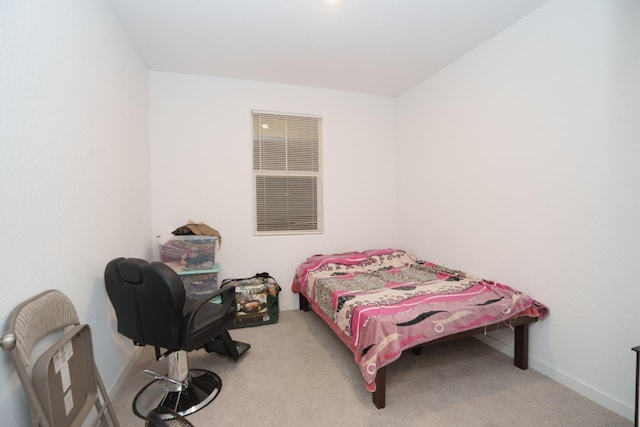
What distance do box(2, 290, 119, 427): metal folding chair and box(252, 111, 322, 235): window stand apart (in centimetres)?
219

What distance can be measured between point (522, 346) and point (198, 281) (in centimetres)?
283

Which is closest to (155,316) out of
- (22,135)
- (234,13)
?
(22,135)

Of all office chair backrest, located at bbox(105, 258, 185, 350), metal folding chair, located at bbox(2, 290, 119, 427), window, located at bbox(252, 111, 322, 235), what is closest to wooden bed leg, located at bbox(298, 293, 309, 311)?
window, located at bbox(252, 111, 322, 235)

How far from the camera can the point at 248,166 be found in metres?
3.32

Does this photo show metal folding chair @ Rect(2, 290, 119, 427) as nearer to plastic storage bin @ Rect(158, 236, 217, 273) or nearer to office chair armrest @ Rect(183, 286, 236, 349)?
office chair armrest @ Rect(183, 286, 236, 349)

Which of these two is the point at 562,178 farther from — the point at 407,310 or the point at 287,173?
the point at 287,173

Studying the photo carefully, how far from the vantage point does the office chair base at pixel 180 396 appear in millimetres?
1754

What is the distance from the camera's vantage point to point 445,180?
9.84ft

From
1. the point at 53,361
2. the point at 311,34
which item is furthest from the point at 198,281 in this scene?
the point at 311,34

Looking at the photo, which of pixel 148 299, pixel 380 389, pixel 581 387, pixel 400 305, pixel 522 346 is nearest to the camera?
pixel 148 299

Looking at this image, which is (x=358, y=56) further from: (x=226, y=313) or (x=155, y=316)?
(x=155, y=316)

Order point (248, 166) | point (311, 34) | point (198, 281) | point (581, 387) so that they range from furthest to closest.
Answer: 1. point (248, 166)
2. point (198, 281)
3. point (311, 34)
4. point (581, 387)

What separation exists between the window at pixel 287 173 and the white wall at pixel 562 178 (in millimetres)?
1581

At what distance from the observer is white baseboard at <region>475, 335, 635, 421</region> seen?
65.5 inches
